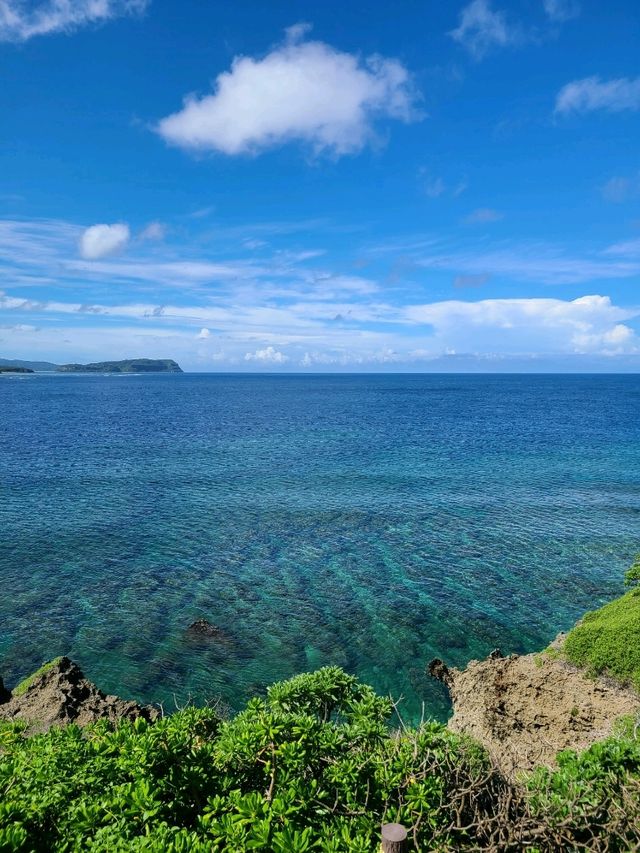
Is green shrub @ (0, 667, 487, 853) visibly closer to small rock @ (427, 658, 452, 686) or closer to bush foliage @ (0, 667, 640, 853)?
bush foliage @ (0, 667, 640, 853)

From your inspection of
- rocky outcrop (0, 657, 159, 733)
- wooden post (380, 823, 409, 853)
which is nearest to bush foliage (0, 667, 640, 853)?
wooden post (380, 823, 409, 853)

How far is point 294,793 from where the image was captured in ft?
37.0

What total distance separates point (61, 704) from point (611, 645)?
2406 centimetres

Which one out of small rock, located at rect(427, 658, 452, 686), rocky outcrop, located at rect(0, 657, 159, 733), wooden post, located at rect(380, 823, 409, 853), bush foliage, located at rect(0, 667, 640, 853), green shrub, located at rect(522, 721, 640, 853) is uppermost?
wooden post, located at rect(380, 823, 409, 853)

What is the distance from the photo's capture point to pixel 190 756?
12500 millimetres

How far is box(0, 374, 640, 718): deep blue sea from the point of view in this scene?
29.9 metres

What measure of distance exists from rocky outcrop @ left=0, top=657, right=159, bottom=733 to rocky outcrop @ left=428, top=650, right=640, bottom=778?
44.2 feet

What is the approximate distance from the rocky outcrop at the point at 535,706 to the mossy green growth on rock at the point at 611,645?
613 mm

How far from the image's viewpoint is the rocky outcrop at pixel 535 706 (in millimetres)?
21062

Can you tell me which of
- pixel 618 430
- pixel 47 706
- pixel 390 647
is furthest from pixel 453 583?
pixel 618 430

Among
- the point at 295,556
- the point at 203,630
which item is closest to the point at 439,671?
the point at 203,630

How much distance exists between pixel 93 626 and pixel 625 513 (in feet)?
157

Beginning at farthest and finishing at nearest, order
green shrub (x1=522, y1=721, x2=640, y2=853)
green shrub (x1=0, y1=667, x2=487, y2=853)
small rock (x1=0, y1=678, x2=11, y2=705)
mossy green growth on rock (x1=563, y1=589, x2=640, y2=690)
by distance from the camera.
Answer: mossy green growth on rock (x1=563, y1=589, x2=640, y2=690) < small rock (x1=0, y1=678, x2=11, y2=705) < green shrub (x1=522, y1=721, x2=640, y2=853) < green shrub (x1=0, y1=667, x2=487, y2=853)

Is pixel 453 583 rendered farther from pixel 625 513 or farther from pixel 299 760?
pixel 299 760
